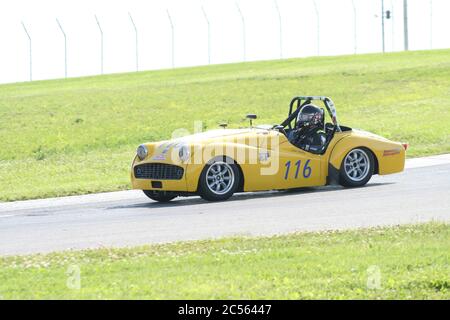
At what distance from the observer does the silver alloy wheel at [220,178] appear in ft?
52.1

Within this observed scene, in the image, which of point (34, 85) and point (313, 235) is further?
point (34, 85)

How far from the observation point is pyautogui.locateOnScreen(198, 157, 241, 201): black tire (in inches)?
622

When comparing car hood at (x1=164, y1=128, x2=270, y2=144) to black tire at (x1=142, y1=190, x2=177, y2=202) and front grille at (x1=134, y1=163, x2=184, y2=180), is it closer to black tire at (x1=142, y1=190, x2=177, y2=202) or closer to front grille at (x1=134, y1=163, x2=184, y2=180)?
front grille at (x1=134, y1=163, x2=184, y2=180)

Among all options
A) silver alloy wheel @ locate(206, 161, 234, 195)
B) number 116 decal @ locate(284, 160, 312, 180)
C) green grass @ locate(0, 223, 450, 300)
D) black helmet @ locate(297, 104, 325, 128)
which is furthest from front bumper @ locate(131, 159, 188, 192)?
green grass @ locate(0, 223, 450, 300)

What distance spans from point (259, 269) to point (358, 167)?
7845mm

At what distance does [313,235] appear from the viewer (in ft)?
38.8

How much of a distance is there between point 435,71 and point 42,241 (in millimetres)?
30195

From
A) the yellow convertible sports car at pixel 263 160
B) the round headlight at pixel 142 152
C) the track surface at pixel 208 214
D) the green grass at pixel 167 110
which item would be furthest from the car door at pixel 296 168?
the green grass at pixel 167 110

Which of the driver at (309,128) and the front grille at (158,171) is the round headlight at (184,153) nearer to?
the front grille at (158,171)

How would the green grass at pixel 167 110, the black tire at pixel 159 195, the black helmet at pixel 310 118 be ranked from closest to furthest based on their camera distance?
1. the black tire at pixel 159 195
2. the black helmet at pixel 310 118
3. the green grass at pixel 167 110

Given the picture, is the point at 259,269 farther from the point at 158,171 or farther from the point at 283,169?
the point at 283,169
